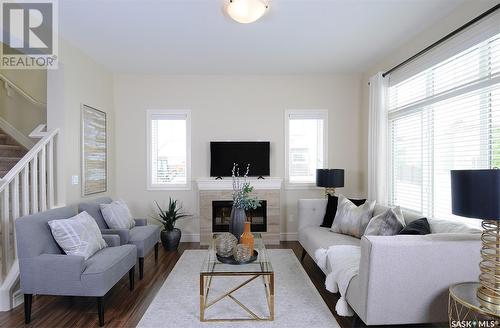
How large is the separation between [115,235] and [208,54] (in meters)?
2.64

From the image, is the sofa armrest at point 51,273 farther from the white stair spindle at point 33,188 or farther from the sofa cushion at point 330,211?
the sofa cushion at point 330,211

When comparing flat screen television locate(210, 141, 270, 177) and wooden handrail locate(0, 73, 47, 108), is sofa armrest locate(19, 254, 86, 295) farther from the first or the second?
wooden handrail locate(0, 73, 47, 108)

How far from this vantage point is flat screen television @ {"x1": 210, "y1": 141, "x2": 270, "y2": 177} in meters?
5.02

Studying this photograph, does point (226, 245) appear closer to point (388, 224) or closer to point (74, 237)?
point (74, 237)

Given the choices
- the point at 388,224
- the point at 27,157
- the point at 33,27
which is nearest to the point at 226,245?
the point at 388,224

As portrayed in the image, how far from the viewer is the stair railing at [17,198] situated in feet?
9.03

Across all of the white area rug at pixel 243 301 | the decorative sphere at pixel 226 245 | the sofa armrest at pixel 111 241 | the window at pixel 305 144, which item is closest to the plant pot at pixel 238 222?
the decorative sphere at pixel 226 245

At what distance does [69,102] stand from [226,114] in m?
2.33

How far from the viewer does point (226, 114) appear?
16.8 ft

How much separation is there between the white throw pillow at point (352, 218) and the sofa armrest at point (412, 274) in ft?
4.57

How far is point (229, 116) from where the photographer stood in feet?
16.8

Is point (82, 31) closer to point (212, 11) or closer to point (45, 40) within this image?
point (45, 40)

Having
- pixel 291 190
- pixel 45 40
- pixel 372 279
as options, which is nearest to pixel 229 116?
pixel 291 190

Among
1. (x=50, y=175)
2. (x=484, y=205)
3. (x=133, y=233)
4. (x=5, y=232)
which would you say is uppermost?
(x=50, y=175)
